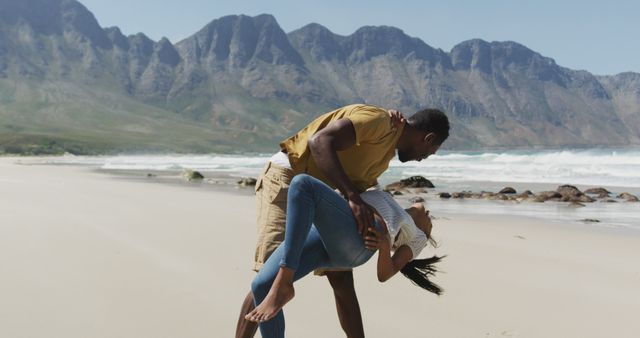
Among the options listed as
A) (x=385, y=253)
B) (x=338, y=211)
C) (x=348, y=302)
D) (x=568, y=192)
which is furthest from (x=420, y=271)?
(x=568, y=192)

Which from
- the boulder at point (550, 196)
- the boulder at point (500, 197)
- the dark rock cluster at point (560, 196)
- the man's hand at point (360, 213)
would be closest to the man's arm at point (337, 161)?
the man's hand at point (360, 213)

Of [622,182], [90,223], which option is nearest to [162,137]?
[622,182]

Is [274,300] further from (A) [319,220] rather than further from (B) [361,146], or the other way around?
(B) [361,146]

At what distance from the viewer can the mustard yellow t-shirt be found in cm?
321

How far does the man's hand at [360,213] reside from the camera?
10.0 ft

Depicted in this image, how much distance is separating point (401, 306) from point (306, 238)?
2.67 m

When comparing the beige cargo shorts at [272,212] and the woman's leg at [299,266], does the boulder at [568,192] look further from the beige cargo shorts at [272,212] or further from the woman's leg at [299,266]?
the woman's leg at [299,266]

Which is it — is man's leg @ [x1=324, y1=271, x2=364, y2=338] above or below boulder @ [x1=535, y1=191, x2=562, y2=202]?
above

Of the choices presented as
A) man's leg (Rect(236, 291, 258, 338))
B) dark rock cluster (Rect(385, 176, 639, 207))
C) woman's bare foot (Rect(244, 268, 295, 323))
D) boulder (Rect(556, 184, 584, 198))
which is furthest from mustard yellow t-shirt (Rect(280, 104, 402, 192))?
boulder (Rect(556, 184, 584, 198))

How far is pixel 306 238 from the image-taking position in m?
3.06

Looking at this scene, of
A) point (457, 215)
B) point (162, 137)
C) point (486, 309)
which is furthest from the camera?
point (162, 137)

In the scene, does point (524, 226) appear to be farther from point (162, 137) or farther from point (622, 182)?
point (162, 137)

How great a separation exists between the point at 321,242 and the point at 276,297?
0.37 m

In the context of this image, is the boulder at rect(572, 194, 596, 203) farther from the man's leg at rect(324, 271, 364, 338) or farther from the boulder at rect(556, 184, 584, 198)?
the man's leg at rect(324, 271, 364, 338)
